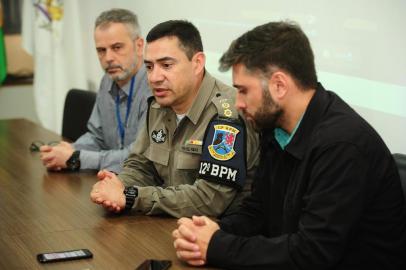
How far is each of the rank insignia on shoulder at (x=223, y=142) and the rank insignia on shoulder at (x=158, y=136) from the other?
31 centimetres

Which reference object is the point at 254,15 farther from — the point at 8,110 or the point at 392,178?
the point at 8,110

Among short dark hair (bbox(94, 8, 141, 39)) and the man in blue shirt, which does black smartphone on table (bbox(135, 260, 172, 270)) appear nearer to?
the man in blue shirt

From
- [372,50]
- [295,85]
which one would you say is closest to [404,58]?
[372,50]

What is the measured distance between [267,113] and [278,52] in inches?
7.7

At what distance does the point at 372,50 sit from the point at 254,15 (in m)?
0.94

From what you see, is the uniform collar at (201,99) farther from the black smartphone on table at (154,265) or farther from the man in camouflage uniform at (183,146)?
the black smartphone on table at (154,265)

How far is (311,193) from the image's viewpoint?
1806mm

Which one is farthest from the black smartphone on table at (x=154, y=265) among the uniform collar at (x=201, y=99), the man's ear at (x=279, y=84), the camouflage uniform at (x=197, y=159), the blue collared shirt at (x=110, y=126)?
the blue collared shirt at (x=110, y=126)

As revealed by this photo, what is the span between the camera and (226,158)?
2348 millimetres

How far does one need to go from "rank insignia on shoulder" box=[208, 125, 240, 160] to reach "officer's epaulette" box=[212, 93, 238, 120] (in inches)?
2.9

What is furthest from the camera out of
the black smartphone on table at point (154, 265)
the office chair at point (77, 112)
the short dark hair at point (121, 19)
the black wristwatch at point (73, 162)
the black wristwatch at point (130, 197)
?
the office chair at point (77, 112)

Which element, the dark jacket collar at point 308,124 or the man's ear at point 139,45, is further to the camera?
the man's ear at point 139,45

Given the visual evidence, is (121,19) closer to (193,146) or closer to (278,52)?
(193,146)

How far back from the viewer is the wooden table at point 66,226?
1.92m
